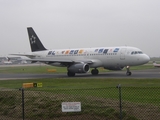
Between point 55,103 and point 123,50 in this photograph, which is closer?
point 55,103

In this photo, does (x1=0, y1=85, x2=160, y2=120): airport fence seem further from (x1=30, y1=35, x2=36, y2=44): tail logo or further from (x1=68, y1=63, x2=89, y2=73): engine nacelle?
(x1=30, y1=35, x2=36, y2=44): tail logo

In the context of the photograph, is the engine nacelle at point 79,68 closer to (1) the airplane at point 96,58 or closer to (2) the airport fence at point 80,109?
(1) the airplane at point 96,58

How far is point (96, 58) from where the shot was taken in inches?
1508

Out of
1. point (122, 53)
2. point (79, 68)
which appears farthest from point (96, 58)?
point (122, 53)

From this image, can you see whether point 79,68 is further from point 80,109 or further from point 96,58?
point 80,109

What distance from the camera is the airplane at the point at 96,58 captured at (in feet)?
117

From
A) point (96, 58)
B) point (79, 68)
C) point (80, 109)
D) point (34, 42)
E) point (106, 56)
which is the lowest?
point (79, 68)

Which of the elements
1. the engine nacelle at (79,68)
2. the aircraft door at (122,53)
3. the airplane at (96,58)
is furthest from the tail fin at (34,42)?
the aircraft door at (122,53)

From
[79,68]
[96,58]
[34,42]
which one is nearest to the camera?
[79,68]

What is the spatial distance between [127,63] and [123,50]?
64.5 inches

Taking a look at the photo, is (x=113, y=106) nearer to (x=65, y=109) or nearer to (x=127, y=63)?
(x=65, y=109)

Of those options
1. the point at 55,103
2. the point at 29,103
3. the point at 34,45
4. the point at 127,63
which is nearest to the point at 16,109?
the point at 29,103

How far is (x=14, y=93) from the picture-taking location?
16.6m

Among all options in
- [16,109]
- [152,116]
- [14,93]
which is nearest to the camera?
[152,116]
